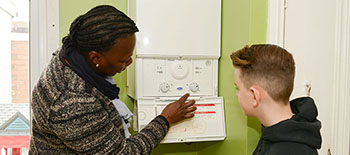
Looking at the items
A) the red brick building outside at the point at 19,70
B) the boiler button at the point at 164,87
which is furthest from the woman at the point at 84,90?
the red brick building outside at the point at 19,70

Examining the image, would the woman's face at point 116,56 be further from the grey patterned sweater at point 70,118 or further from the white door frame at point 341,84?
the white door frame at point 341,84

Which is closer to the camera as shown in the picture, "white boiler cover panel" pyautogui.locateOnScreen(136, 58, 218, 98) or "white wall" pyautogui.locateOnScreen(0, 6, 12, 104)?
"white boiler cover panel" pyautogui.locateOnScreen(136, 58, 218, 98)

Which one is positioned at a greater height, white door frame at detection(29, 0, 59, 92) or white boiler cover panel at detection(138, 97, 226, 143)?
white door frame at detection(29, 0, 59, 92)

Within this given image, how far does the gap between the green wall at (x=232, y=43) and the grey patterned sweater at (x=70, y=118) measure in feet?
1.76

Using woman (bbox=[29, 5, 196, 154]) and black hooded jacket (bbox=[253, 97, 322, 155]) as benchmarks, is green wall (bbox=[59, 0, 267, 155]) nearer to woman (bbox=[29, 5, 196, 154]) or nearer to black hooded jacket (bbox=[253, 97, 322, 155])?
black hooded jacket (bbox=[253, 97, 322, 155])

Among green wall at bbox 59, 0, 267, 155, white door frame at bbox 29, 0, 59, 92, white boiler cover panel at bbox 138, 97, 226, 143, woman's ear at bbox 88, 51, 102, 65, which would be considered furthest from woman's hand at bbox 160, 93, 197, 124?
white door frame at bbox 29, 0, 59, 92

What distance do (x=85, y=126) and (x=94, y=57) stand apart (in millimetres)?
235

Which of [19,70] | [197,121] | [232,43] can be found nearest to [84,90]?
[197,121]

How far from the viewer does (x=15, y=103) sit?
66.1 inches

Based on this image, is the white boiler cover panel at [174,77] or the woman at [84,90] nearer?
the woman at [84,90]

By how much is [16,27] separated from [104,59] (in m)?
1.00

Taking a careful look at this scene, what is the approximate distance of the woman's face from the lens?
0.94 m

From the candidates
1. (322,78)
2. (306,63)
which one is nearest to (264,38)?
(306,63)

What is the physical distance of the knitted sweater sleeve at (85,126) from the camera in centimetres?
88
